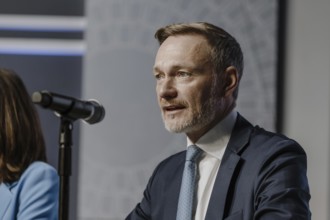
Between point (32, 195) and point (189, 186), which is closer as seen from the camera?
point (189, 186)

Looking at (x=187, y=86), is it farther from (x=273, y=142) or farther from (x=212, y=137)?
(x=273, y=142)

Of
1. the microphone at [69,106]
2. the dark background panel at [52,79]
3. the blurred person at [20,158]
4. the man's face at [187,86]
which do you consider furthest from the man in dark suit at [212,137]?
the dark background panel at [52,79]

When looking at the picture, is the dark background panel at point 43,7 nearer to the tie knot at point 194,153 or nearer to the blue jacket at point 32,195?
the blue jacket at point 32,195

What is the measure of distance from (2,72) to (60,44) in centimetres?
95

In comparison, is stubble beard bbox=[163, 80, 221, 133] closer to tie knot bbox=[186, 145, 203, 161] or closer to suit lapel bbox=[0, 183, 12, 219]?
tie knot bbox=[186, 145, 203, 161]

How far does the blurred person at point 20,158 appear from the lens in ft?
7.48

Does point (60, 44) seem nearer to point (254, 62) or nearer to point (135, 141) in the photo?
point (135, 141)

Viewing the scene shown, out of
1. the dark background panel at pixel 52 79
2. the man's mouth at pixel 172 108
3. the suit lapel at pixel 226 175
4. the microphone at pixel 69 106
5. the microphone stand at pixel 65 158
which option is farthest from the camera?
the dark background panel at pixel 52 79

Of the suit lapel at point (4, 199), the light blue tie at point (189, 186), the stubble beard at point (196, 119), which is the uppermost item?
the stubble beard at point (196, 119)

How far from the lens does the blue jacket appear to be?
7.36 feet

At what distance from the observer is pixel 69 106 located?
1676 millimetres

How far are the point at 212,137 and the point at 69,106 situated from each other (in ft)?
1.59

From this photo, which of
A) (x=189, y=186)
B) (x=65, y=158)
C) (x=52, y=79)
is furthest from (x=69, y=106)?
(x=52, y=79)

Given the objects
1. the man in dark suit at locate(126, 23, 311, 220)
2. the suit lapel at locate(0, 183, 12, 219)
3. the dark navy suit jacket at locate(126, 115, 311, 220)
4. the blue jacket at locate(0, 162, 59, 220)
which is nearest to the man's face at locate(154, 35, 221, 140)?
the man in dark suit at locate(126, 23, 311, 220)
